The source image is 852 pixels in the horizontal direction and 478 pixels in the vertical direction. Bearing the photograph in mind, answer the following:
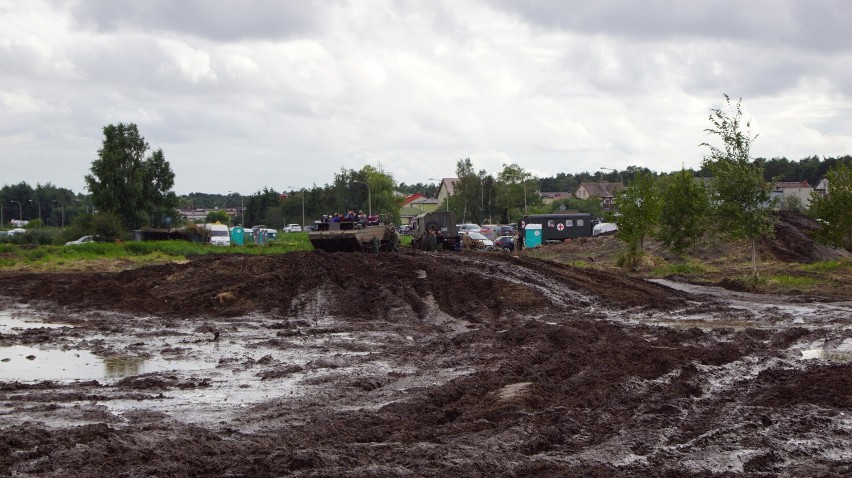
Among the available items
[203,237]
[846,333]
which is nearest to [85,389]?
[846,333]

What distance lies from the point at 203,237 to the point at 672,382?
193 ft

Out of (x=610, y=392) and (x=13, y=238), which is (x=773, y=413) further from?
(x=13, y=238)

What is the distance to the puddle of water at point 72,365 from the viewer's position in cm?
1452

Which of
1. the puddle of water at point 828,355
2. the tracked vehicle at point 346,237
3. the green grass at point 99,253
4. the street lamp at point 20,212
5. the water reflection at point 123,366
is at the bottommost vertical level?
the puddle of water at point 828,355

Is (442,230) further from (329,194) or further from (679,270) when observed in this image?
(329,194)

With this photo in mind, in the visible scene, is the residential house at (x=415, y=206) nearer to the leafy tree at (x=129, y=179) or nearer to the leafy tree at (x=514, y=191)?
the leafy tree at (x=514, y=191)

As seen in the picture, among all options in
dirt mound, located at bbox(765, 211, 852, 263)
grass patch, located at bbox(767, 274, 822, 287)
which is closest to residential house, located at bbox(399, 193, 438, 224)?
dirt mound, located at bbox(765, 211, 852, 263)

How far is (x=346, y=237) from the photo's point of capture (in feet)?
124

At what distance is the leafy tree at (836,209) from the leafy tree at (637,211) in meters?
7.01

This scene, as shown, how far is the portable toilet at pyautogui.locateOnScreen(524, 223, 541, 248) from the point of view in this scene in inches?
2653

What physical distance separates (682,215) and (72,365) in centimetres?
3297

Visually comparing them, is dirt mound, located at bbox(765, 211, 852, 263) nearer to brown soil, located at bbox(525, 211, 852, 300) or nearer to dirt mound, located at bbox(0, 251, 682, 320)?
brown soil, located at bbox(525, 211, 852, 300)

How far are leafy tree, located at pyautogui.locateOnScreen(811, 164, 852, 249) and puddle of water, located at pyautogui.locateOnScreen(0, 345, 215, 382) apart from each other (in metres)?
32.0

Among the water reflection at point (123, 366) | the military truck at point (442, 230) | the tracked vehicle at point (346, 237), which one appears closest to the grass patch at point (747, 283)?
the tracked vehicle at point (346, 237)
